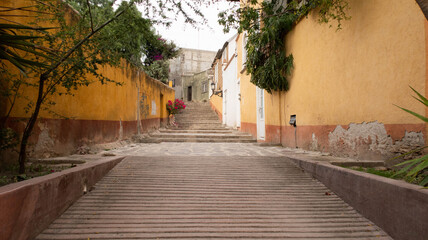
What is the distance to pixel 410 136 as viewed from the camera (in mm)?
3072

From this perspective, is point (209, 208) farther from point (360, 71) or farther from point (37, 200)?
point (360, 71)

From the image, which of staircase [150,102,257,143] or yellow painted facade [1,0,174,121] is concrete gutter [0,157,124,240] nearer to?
yellow painted facade [1,0,174,121]

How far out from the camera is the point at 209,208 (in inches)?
115

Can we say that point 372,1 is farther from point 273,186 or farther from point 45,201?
point 45,201

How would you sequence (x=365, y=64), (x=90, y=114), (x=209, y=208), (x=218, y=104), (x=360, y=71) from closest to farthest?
(x=209, y=208) < (x=365, y=64) < (x=360, y=71) < (x=90, y=114) < (x=218, y=104)

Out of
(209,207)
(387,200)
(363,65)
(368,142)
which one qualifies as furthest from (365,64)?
(209,207)

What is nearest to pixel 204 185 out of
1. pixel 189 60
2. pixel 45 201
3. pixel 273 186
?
pixel 273 186

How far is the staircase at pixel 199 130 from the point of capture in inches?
381

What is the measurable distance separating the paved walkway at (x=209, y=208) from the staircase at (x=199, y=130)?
521 centimetres

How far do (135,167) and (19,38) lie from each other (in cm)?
247

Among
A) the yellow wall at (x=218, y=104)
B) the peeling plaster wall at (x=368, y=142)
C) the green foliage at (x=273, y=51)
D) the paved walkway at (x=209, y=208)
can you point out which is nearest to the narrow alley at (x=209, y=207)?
the paved walkway at (x=209, y=208)

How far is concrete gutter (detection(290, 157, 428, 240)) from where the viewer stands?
201 centimetres

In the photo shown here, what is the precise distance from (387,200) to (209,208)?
178 centimetres

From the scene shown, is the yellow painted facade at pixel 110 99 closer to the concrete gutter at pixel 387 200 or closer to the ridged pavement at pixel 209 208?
the ridged pavement at pixel 209 208
